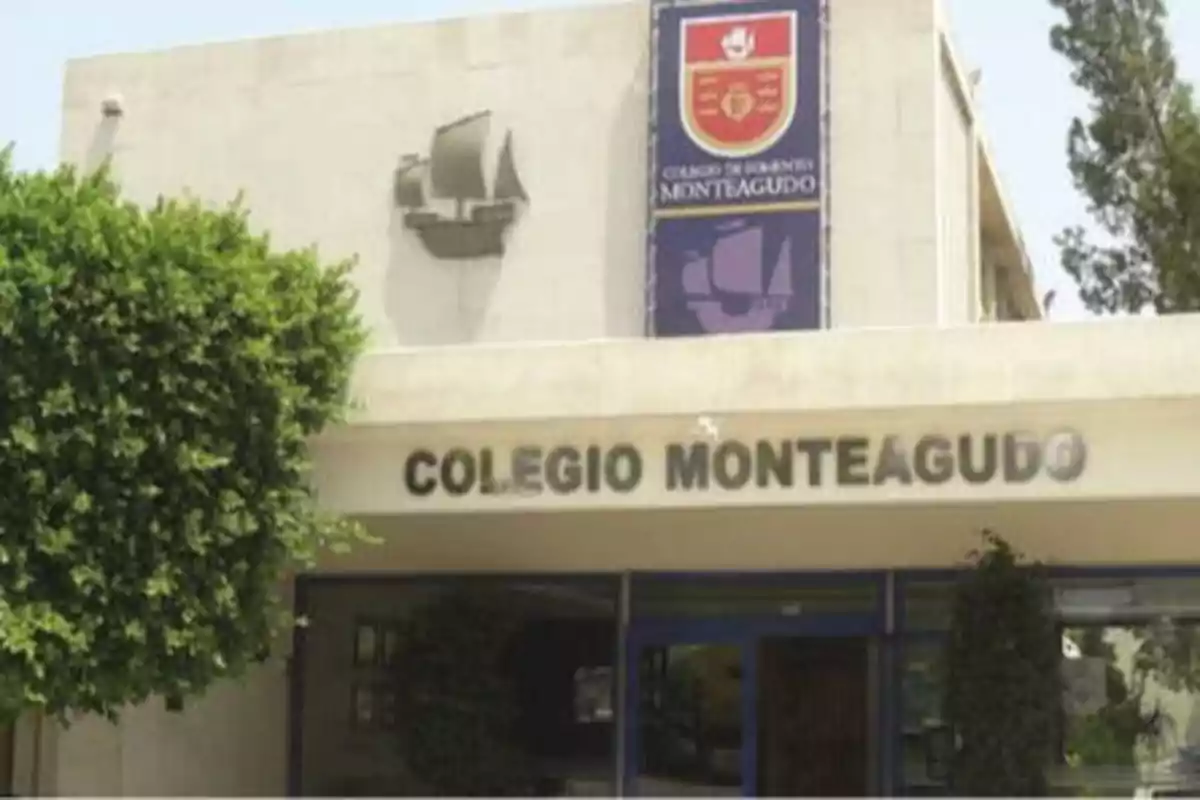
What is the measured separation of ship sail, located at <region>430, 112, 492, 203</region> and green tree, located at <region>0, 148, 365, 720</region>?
31.7 ft

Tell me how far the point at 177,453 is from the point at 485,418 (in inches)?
74.4

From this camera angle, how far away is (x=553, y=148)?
793 inches

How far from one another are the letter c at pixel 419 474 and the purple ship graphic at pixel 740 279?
317 inches

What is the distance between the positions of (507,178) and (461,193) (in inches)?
26.2

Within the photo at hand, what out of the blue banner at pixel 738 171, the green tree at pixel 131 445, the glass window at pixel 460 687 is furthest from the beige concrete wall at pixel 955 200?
the green tree at pixel 131 445

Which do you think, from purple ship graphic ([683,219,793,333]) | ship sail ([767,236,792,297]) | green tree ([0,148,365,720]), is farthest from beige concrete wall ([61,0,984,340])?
green tree ([0,148,365,720])

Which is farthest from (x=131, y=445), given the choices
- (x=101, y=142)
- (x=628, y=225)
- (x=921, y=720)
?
(x=101, y=142)

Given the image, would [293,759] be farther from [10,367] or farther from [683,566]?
[10,367]

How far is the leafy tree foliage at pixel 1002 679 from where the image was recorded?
11.6 meters

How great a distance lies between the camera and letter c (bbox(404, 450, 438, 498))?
1145cm

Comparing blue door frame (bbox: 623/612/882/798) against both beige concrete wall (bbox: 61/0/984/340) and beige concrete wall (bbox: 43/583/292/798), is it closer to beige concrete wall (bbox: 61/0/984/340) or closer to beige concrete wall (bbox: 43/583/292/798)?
beige concrete wall (bbox: 43/583/292/798)

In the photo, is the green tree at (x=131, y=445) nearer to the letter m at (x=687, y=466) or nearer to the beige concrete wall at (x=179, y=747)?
the beige concrete wall at (x=179, y=747)

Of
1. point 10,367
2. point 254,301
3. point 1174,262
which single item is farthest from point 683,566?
point 1174,262

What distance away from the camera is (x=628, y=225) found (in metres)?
19.8
